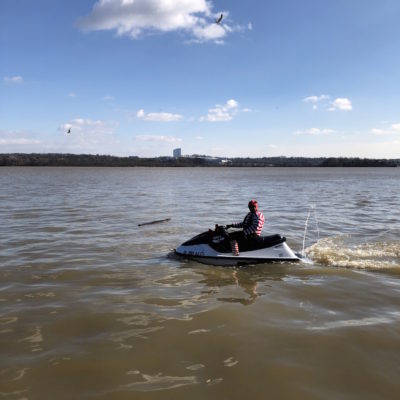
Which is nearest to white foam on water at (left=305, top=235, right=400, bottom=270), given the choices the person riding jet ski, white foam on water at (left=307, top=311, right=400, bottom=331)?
the person riding jet ski

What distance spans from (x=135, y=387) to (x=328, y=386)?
8.19ft

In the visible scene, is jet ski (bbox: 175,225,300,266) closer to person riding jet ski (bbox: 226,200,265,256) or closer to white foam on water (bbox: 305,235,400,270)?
person riding jet ski (bbox: 226,200,265,256)

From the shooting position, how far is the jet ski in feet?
36.9

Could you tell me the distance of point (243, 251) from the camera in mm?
11344

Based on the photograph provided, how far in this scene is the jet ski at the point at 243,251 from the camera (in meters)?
11.2

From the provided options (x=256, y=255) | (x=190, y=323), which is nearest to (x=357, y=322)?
(x=190, y=323)

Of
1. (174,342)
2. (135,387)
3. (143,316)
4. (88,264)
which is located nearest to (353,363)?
(174,342)

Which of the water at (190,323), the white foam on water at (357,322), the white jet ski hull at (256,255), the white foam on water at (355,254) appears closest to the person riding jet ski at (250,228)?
the white jet ski hull at (256,255)

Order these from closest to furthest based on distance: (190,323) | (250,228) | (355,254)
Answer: (190,323) < (250,228) < (355,254)

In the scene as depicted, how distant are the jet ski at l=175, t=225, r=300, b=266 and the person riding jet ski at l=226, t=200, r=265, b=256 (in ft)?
0.28

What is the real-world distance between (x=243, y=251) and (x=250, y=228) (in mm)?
697

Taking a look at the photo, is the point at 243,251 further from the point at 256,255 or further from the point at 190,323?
the point at 190,323

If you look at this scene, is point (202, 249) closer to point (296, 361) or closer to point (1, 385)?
point (296, 361)

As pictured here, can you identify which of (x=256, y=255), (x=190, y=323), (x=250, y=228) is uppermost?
(x=250, y=228)
